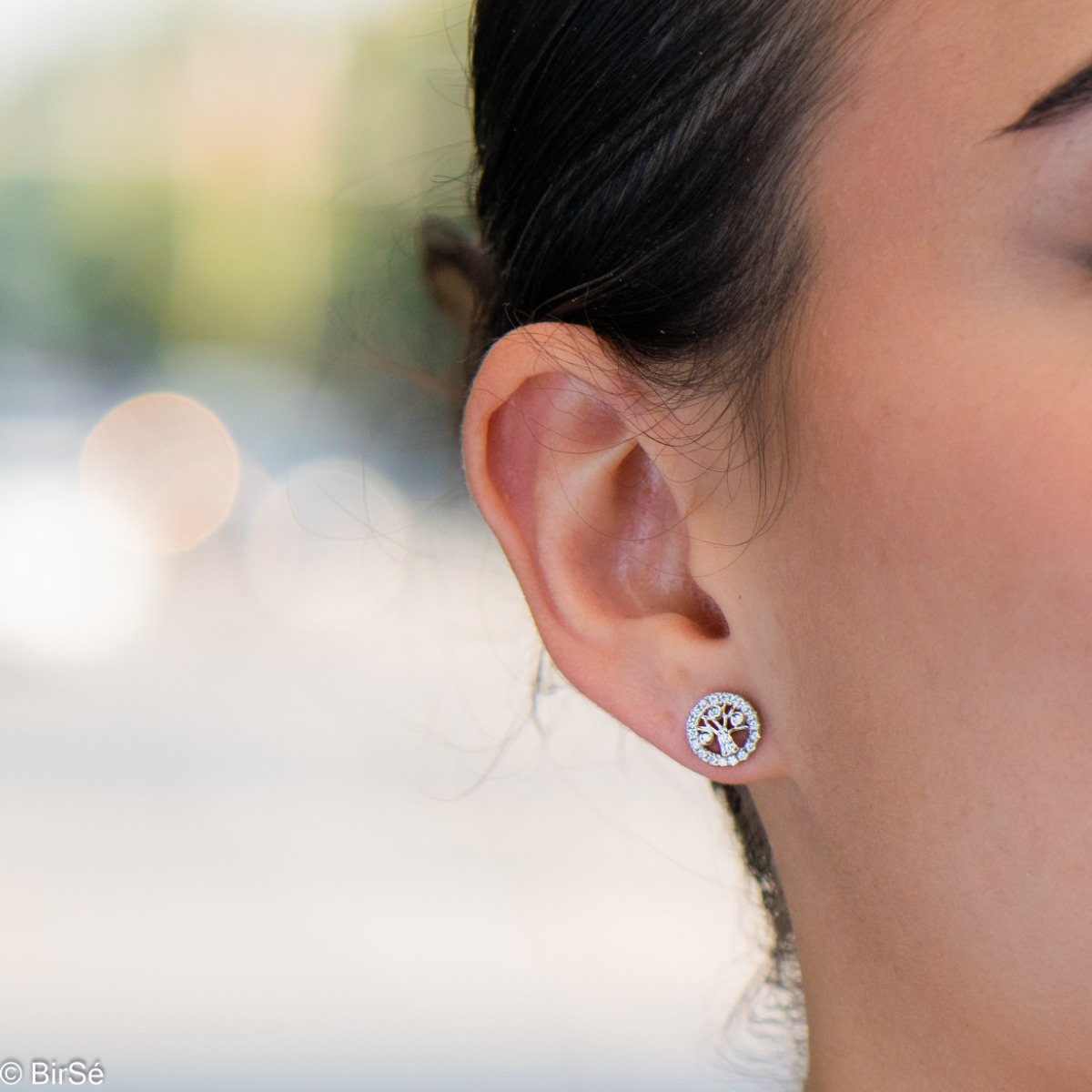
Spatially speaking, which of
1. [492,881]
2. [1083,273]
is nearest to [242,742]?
[492,881]

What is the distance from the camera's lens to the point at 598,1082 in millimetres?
2490

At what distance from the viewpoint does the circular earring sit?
2.90ft

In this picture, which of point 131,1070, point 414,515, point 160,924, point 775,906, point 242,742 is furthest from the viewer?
point 242,742

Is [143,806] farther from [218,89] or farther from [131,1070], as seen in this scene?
[218,89]

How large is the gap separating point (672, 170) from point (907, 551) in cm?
34

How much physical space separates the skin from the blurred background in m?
0.46

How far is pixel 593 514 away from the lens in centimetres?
96

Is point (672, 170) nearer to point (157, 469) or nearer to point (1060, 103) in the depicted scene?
point (1060, 103)

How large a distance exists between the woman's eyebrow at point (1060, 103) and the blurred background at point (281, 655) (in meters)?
0.78

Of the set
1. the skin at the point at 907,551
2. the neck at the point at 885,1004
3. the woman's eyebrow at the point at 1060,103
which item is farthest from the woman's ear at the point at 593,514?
the woman's eyebrow at the point at 1060,103

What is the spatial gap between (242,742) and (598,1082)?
2.46 meters

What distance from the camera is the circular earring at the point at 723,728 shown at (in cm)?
88

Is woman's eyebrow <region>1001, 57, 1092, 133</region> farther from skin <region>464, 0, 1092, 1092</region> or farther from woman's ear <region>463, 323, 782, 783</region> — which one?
woman's ear <region>463, 323, 782, 783</region>

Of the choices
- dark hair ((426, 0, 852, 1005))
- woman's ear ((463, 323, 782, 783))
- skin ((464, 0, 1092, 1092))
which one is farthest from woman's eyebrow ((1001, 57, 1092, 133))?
woman's ear ((463, 323, 782, 783))
